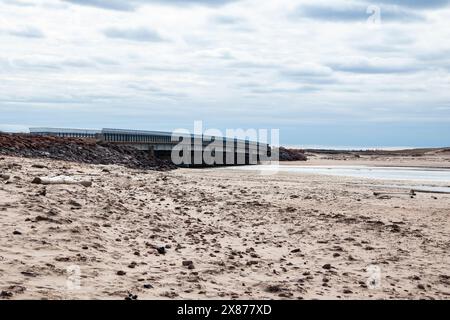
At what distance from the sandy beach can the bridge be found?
3686 cm

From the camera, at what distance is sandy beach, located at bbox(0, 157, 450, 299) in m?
7.61

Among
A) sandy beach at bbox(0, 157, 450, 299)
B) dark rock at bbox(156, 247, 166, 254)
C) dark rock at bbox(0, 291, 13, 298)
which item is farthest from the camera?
dark rock at bbox(156, 247, 166, 254)

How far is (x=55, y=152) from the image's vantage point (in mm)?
32969

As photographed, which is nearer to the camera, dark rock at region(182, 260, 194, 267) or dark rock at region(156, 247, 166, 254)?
dark rock at region(182, 260, 194, 267)

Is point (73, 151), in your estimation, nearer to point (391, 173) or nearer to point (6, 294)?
point (391, 173)

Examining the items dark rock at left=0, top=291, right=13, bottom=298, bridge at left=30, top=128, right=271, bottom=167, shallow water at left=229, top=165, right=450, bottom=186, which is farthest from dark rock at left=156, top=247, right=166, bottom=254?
bridge at left=30, top=128, right=271, bottom=167

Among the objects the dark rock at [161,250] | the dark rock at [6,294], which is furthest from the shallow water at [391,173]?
the dark rock at [6,294]

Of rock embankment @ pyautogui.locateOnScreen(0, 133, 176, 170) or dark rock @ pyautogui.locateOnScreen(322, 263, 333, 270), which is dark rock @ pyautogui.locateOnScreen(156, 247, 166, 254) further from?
rock embankment @ pyautogui.locateOnScreen(0, 133, 176, 170)

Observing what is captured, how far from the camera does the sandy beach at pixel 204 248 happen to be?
761cm

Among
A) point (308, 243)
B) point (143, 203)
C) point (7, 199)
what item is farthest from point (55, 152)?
point (308, 243)

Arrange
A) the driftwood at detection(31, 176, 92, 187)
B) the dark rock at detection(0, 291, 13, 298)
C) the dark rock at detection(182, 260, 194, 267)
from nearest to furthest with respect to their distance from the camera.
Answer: the dark rock at detection(0, 291, 13, 298) < the dark rock at detection(182, 260, 194, 267) < the driftwood at detection(31, 176, 92, 187)

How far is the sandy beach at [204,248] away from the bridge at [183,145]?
36.9 m

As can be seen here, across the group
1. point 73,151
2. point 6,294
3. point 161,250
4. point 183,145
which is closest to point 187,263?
point 161,250
